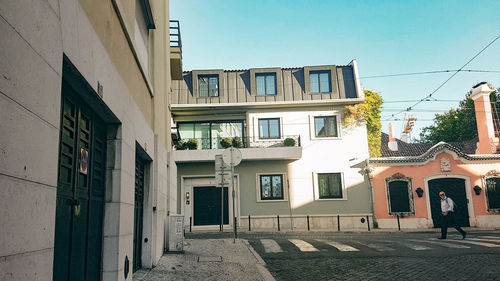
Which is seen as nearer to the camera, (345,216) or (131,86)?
(131,86)

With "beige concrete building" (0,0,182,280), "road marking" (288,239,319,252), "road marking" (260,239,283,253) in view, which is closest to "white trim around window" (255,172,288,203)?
"road marking" (260,239,283,253)

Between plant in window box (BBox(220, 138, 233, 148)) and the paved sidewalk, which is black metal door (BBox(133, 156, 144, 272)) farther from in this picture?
plant in window box (BBox(220, 138, 233, 148))

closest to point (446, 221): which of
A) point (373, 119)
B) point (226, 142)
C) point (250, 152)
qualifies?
point (250, 152)

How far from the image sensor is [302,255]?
9.87m

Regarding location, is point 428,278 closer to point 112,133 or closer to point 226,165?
point 112,133

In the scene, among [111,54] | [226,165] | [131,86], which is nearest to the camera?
[111,54]

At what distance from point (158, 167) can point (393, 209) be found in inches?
646

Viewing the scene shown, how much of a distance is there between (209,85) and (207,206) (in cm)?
704

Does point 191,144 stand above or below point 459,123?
below

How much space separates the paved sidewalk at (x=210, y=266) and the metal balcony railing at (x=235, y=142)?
11463 mm

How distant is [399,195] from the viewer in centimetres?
2183

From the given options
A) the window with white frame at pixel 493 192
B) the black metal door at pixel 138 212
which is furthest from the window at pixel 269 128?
the black metal door at pixel 138 212

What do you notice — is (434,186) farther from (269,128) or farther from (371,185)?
(269,128)

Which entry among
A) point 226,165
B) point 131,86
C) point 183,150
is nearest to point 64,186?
point 131,86
